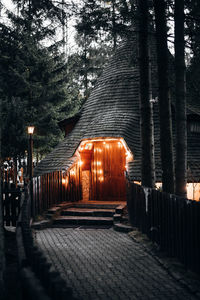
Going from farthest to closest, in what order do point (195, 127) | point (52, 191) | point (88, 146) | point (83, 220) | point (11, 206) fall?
point (88, 146), point (195, 127), point (52, 191), point (83, 220), point (11, 206)

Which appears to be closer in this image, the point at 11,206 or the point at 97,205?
the point at 11,206

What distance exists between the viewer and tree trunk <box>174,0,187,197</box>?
885 cm

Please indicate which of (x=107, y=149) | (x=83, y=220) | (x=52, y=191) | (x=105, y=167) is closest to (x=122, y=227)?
(x=83, y=220)

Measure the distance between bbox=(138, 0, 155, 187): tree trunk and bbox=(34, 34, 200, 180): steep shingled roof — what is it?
171 cm

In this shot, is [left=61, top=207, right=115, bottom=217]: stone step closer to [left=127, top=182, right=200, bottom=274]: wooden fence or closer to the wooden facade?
[left=127, top=182, right=200, bottom=274]: wooden fence

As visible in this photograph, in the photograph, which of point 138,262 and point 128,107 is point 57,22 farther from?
point 128,107

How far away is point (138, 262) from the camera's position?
6738 millimetres

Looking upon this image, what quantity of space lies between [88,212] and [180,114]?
17.9 feet

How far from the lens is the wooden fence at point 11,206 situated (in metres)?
9.53

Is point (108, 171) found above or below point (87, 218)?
above

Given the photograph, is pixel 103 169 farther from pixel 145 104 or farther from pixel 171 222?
pixel 171 222

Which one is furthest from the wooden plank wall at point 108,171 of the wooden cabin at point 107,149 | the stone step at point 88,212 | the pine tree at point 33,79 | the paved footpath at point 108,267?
the pine tree at point 33,79

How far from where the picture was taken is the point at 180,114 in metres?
8.91

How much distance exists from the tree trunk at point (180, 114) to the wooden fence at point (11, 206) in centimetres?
485
